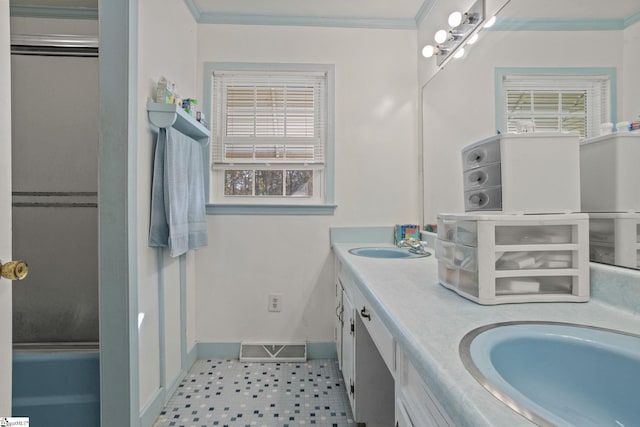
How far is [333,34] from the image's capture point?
88.6 inches

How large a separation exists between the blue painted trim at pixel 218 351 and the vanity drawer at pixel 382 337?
140 centimetres

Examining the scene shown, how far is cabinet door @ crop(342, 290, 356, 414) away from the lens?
1.46m

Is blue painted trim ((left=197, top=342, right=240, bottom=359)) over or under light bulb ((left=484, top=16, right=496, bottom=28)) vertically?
under

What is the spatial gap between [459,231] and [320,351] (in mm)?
1669

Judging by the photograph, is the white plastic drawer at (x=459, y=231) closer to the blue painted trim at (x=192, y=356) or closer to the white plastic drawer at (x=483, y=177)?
the white plastic drawer at (x=483, y=177)

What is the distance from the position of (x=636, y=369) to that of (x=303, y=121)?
2.11 metres

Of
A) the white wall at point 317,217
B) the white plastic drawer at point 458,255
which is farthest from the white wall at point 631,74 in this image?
the white wall at point 317,217

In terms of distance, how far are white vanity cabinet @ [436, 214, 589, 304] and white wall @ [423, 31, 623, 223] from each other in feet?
1.30

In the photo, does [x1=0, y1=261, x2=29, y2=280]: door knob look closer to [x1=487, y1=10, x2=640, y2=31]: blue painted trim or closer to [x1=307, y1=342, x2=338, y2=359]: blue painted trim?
[x1=487, y1=10, x2=640, y2=31]: blue painted trim

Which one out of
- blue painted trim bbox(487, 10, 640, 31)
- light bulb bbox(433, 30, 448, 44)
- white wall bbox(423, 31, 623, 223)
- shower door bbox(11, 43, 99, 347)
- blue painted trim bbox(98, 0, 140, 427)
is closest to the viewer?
blue painted trim bbox(487, 10, 640, 31)

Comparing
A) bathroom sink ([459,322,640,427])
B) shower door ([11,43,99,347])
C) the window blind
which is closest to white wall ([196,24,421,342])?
the window blind

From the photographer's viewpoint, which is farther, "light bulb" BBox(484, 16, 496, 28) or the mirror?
"light bulb" BBox(484, 16, 496, 28)

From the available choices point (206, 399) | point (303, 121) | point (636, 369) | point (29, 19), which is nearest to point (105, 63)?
point (29, 19)

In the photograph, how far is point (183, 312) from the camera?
199 cm
